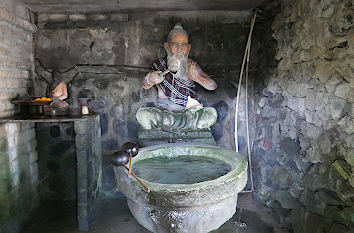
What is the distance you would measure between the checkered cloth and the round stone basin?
1575 millimetres

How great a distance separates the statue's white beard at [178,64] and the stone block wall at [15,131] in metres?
1.83

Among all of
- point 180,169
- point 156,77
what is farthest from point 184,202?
point 156,77

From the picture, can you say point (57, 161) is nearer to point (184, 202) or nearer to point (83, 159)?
A: point (83, 159)

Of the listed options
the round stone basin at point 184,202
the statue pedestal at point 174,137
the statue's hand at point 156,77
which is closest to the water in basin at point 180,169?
the round stone basin at point 184,202

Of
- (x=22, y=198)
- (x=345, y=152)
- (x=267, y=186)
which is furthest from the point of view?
(x=267, y=186)

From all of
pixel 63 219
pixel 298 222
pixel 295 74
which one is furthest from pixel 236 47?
pixel 63 219

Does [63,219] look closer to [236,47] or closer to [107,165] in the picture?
[107,165]

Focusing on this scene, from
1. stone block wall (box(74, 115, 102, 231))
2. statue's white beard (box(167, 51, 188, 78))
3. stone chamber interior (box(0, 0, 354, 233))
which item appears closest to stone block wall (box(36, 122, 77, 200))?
stone chamber interior (box(0, 0, 354, 233))

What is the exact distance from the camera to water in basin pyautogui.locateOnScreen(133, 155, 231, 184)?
2.15 meters

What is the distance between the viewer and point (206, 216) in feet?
6.32

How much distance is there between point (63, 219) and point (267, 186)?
259 cm

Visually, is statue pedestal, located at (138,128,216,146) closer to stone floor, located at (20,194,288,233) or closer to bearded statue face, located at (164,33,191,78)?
bearded statue face, located at (164,33,191,78)

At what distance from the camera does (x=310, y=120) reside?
2.62m

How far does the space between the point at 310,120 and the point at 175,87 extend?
5.34ft
